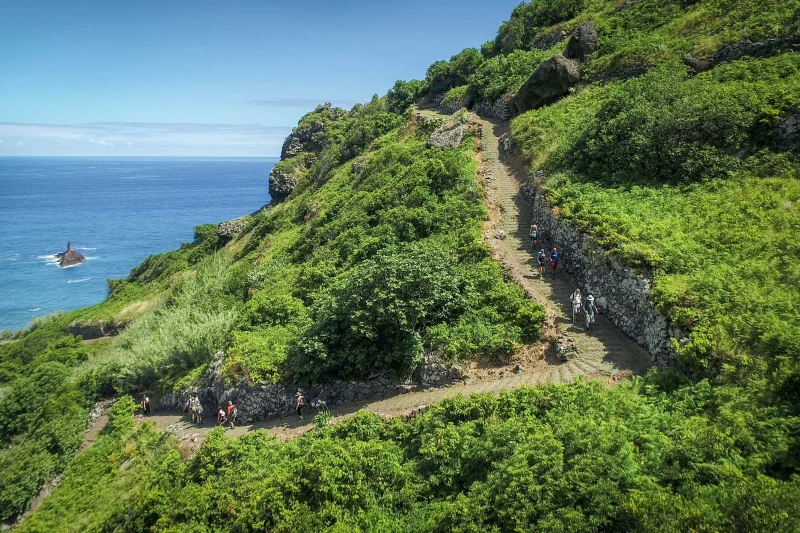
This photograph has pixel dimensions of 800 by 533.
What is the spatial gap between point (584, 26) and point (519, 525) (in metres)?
35.0

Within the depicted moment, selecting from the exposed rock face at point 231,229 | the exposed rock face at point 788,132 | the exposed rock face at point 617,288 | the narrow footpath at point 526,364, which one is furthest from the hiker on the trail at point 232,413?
the exposed rock face at point 231,229

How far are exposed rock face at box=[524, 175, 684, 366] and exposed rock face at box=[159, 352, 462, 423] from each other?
5.75 metres

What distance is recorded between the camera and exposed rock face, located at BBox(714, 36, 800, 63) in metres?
22.1

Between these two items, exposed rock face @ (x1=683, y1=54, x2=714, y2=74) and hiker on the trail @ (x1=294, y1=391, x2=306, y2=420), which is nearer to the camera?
hiker on the trail @ (x1=294, y1=391, x2=306, y2=420)

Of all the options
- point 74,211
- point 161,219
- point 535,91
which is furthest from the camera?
point 74,211

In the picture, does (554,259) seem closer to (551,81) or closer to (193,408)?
(193,408)

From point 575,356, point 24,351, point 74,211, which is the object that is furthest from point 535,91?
point 74,211

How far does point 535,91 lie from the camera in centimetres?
3291

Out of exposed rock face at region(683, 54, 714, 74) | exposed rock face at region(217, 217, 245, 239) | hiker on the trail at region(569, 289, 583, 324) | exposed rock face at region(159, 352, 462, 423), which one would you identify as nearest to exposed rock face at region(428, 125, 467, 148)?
exposed rock face at region(683, 54, 714, 74)

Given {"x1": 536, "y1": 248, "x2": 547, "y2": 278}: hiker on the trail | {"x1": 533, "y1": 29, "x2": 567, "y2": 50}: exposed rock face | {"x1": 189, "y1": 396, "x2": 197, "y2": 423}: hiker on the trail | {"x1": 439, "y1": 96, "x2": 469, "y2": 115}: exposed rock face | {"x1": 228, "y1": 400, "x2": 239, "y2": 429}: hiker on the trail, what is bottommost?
{"x1": 189, "y1": 396, "x2": 197, "y2": 423}: hiker on the trail

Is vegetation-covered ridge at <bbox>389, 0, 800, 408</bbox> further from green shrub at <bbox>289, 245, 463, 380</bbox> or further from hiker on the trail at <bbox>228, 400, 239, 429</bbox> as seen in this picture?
hiker on the trail at <bbox>228, 400, 239, 429</bbox>

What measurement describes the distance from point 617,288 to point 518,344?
12.5 feet

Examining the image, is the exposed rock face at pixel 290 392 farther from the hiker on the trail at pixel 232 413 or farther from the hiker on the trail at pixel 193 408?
the hiker on the trail at pixel 193 408

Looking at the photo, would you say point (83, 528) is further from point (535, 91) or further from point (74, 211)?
point (74, 211)
